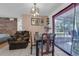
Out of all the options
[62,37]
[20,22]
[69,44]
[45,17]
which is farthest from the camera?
[69,44]

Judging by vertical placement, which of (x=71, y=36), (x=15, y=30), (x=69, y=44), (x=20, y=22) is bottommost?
(x=69, y=44)

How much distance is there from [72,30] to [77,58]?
83.6 inches

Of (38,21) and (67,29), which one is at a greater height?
(38,21)

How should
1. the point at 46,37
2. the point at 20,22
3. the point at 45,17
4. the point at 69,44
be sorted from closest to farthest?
1. the point at 45,17
2. the point at 20,22
3. the point at 69,44
4. the point at 46,37

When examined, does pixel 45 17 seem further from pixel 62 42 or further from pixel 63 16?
pixel 62 42

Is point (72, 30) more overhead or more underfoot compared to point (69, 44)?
more overhead

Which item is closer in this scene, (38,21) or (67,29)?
(38,21)

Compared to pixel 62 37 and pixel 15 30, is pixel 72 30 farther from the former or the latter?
pixel 15 30

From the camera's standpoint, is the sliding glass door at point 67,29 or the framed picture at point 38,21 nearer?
the framed picture at point 38,21

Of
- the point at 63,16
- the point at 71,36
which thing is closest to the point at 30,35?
the point at 63,16

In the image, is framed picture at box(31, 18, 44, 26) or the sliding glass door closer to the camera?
framed picture at box(31, 18, 44, 26)

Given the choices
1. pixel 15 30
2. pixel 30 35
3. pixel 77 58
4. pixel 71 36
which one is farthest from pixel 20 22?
pixel 77 58

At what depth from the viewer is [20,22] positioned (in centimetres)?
259

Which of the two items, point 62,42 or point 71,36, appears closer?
point 62,42
